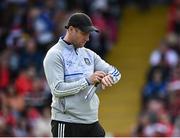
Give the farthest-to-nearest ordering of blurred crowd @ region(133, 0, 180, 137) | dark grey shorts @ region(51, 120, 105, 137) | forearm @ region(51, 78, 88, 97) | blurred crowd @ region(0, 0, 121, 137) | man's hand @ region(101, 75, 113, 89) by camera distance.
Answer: blurred crowd @ region(0, 0, 121, 137) < blurred crowd @ region(133, 0, 180, 137) < dark grey shorts @ region(51, 120, 105, 137) < forearm @ region(51, 78, 88, 97) < man's hand @ region(101, 75, 113, 89)

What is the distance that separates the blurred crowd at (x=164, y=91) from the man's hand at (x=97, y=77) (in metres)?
4.92

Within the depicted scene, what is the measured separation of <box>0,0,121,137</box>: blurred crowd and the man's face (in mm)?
5027

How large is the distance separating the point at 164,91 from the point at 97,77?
21.1 feet

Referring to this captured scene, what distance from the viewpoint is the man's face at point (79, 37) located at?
686 centimetres

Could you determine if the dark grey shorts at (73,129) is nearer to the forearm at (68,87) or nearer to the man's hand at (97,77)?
the forearm at (68,87)

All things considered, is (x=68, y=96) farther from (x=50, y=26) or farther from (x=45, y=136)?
(x=50, y=26)

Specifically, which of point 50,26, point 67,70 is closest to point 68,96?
point 67,70

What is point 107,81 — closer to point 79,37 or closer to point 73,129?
point 79,37

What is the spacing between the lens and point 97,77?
22.0ft

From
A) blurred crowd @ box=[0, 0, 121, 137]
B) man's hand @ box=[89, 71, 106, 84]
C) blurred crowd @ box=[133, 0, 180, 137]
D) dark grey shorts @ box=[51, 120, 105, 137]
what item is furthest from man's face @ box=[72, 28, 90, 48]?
blurred crowd @ box=[0, 0, 121, 137]

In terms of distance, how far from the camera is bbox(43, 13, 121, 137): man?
6.83 m

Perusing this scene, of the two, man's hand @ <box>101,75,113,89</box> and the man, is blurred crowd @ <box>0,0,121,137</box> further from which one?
man's hand @ <box>101,75,113,89</box>

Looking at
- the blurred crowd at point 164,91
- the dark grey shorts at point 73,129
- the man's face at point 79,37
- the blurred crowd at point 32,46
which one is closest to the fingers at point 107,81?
the man's face at point 79,37

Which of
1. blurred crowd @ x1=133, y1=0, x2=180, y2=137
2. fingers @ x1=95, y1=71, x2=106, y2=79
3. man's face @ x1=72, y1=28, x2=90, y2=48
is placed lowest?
blurred crowd @ x1=133, y1=0, x2=180, y2=137
